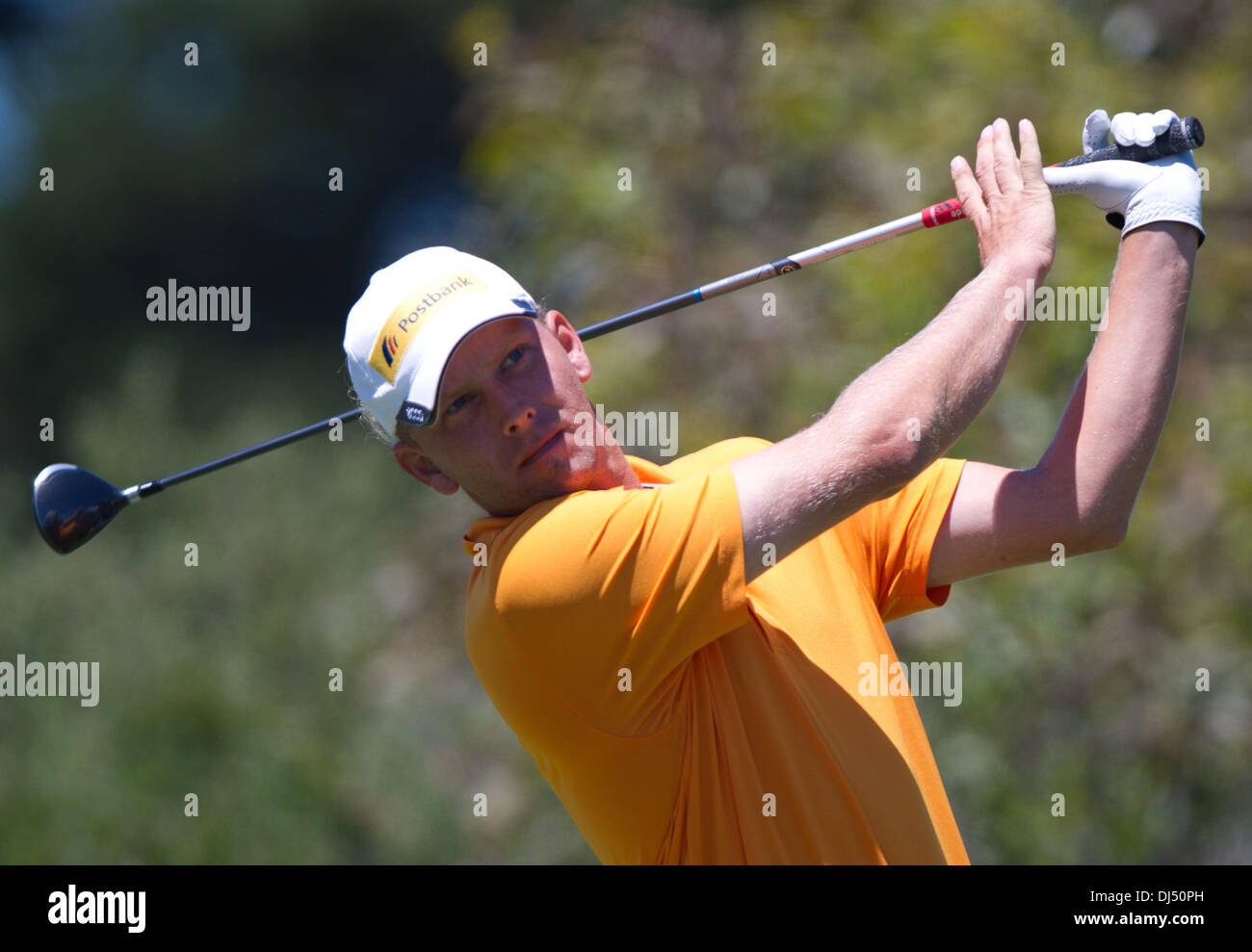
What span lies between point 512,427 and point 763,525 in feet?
1.67

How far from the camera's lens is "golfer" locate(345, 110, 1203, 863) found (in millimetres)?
2160

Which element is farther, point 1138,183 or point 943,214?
point 943,214

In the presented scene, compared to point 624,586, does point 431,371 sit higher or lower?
higher

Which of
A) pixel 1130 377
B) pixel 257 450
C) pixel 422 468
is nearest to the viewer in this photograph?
pixel 1130 377

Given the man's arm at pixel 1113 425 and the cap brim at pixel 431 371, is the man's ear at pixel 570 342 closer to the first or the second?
the cap brim at pixel 431 371

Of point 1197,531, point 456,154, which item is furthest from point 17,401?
point 1197,531

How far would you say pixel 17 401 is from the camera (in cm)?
1534

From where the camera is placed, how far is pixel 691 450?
243 inches

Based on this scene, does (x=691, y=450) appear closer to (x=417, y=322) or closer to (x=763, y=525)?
(x=417, y=322)

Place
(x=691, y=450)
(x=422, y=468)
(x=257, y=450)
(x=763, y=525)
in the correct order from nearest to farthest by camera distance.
→ 1. (x=763, y=525)
2. (x=422, y=468)
3. (x=257, y=450)
4. (x=691, y=450)

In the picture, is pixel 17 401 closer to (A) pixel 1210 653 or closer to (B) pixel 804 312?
(B) pixel 804 312

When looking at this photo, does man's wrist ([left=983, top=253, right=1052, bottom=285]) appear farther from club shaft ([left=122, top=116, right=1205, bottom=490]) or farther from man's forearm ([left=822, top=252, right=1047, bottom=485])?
club shaft ([left=122, top=116, right=1205, bottom=490])

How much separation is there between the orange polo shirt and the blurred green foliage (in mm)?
3512

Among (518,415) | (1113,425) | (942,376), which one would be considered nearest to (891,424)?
(942,376)
